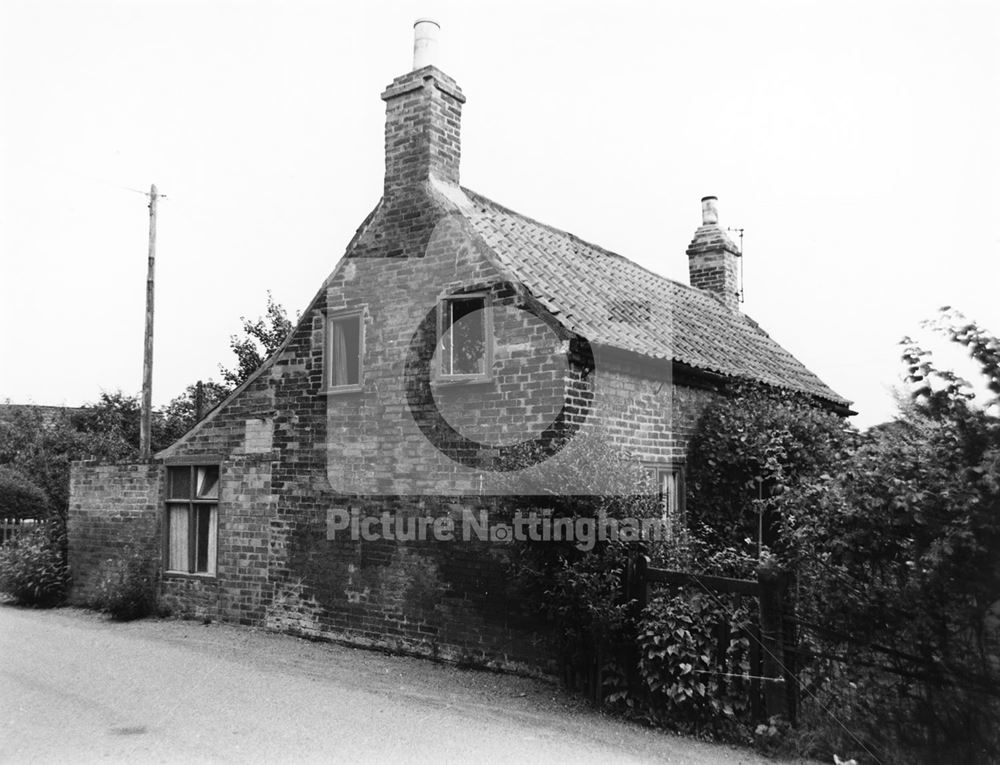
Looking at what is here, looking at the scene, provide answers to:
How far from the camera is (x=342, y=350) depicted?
1156cm

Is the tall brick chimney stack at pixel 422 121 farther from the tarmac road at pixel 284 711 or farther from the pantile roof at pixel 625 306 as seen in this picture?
the tarmac road at pixel 284 711

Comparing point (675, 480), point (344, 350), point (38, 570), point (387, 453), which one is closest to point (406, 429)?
point (387, 453)

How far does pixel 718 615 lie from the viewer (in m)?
7.07

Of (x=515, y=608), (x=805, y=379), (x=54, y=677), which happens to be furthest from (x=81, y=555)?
(x=805, y=379)

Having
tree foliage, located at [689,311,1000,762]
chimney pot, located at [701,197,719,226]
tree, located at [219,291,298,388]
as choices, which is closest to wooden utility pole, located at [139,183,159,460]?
tree, located at [219,291,298,388]

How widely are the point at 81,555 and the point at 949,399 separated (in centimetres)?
1423

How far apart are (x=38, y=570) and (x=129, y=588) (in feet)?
9.99

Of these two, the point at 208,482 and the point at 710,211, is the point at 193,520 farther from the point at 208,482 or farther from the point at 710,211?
the point at 710,211

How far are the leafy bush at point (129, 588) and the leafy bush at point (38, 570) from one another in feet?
4.60

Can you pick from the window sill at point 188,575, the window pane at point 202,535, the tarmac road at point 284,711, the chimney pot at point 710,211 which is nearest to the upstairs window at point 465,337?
the tarmac road at point 284,711

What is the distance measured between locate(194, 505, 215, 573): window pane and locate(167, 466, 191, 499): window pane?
1.30 feet

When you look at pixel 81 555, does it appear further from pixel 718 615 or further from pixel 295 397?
pixel 718 615

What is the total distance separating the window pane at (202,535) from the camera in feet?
41.8

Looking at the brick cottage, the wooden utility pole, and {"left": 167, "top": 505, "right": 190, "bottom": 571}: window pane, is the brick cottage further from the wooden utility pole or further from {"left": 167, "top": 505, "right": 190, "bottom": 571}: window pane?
the wooden utility pole
